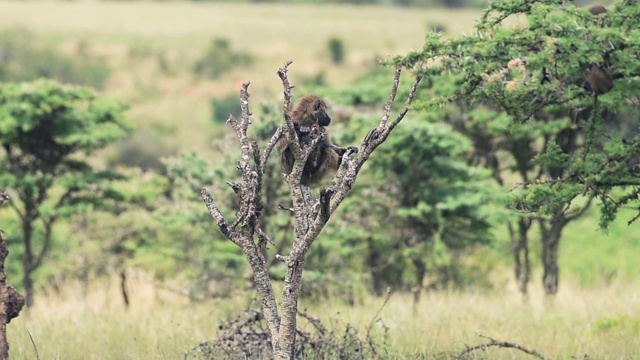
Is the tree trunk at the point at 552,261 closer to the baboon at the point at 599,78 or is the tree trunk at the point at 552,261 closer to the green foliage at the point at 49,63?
the baboon at the point at 599,78

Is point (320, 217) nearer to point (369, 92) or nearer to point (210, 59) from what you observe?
point (369, 92)

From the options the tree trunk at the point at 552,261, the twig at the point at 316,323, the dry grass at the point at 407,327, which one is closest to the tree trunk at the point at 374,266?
the tree trunk at the point at 552,261

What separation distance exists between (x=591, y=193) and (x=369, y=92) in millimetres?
10549

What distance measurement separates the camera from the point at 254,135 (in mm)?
14117

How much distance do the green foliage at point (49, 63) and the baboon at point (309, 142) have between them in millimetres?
56496

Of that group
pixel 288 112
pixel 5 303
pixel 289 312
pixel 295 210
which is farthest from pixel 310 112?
pixel 5 303

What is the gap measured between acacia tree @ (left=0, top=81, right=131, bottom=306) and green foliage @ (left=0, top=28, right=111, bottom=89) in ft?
159

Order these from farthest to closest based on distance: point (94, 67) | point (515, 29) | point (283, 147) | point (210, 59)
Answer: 1. point (210, 59)
2. point (94, 67)
3. point (283, 147)
4. point (515, 29)

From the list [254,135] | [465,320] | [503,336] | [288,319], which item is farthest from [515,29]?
[254,135]

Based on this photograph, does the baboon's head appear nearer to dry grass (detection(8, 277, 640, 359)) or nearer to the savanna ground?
the savanna ground

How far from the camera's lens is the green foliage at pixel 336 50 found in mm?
75625

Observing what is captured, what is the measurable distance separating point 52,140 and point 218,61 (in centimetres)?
6121

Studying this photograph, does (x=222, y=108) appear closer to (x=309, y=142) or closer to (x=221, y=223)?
(x=309, y=142)

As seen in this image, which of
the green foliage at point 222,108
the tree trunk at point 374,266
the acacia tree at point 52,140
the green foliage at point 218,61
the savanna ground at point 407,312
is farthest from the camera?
the green foliage at point 218,61
